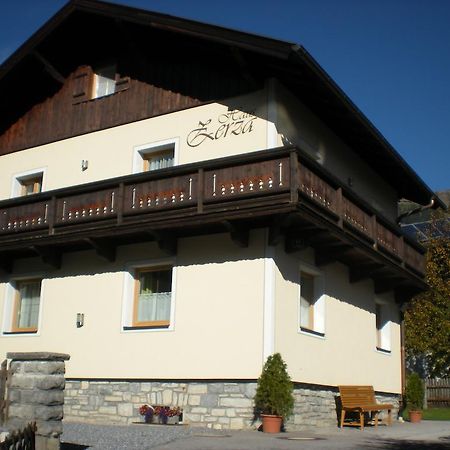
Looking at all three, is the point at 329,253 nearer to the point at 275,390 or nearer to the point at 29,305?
the point at 275,390

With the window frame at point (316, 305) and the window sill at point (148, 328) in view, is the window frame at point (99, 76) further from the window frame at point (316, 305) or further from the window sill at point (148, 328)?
the window frame at point (316, 305)

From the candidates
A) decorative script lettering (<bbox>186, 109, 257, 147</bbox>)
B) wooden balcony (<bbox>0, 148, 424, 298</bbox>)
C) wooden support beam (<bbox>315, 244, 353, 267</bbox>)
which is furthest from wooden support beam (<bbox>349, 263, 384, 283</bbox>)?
decorative script lettering (<bbox>186, 109, 257, 147</bbox>)

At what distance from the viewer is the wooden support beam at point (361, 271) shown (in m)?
17.4

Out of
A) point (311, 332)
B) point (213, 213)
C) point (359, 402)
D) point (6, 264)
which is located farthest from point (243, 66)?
point (6, 264)

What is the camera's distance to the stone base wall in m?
13.9

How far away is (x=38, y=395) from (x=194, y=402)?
18.6 feet

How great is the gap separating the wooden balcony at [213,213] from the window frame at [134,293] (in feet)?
1.65

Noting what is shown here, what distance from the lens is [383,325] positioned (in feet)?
66.3

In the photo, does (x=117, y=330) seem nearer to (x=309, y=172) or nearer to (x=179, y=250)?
(x=179, y=250)

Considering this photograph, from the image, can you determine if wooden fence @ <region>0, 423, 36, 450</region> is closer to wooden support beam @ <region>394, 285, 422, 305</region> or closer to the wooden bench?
the wooden bench

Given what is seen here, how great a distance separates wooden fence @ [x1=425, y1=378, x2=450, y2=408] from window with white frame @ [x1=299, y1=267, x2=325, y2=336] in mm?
17416

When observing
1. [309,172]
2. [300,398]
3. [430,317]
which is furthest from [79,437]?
[430,317]

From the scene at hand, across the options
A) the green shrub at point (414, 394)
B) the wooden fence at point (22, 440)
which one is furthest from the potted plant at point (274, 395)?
the green shrub at point (414, 394)

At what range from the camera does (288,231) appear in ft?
47.6
